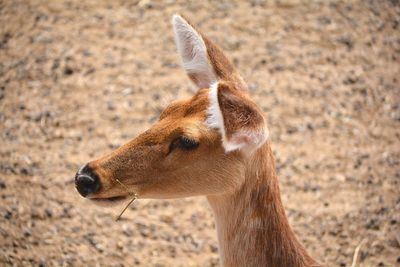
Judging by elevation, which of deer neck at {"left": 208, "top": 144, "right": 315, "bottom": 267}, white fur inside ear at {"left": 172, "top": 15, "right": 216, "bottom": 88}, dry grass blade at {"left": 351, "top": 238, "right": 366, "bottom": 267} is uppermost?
white fur inside ear at {"left": 172, "top": 15, "right": 216, "bottom": 88}

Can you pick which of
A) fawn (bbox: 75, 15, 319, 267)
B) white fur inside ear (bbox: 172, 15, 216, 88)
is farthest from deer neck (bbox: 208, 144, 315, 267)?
→ white fur inside ear (bbox: 172, 15, 216, 88)

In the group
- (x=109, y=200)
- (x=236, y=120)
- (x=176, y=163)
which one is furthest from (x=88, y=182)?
(x=236, y=120)

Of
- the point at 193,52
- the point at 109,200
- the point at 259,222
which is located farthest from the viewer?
the point at 193,52

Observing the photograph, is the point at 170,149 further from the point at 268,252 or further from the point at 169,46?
the point at 169,46

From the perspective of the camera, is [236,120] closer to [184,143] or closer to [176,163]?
[184,143]

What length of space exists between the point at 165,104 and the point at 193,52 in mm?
2037

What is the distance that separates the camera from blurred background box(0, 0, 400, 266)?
17.1 ft

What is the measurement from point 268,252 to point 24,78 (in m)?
4.15

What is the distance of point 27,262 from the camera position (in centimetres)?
481

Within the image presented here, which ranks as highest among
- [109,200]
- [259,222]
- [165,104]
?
[109,200]

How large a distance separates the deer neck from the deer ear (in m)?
0.54

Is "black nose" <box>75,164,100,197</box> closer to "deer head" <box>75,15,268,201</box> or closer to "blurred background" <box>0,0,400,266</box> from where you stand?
"deer head" <box>75,15,268,201</box>

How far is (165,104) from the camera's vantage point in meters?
5.86

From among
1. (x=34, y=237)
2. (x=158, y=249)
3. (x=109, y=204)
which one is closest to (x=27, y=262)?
(x=34, y=237)
